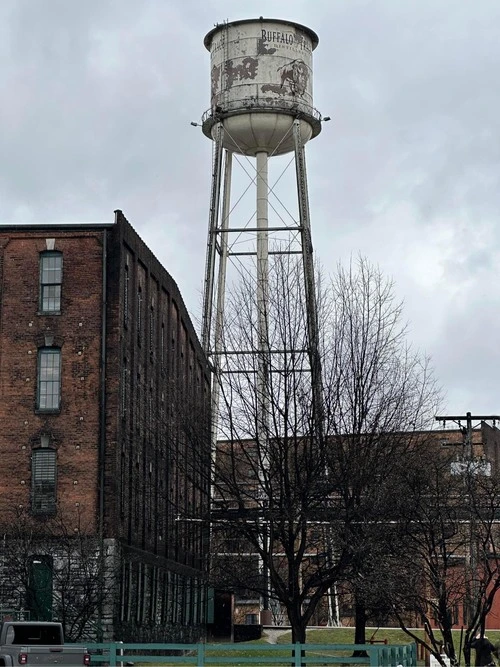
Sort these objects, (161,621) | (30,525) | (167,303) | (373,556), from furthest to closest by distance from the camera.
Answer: (167,303)
(161,621)
(30,525)
(373,556)

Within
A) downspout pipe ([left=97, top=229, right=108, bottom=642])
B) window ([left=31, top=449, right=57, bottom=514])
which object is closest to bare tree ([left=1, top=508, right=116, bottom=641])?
window ([left=31, top=449, right=57, bottom=514])

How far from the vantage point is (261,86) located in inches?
2110

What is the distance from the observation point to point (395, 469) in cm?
3266

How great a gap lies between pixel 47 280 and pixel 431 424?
43.5 ft

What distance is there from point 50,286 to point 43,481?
6.27 m

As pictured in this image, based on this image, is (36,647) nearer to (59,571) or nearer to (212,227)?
(59,571)

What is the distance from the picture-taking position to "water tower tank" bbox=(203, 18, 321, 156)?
175 feet

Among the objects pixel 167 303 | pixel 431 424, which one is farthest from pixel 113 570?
pixel 167 303

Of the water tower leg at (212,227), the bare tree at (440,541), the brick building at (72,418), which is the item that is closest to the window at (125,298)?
the brick building at (72,418)

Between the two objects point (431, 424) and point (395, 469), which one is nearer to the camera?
point (395, 469)

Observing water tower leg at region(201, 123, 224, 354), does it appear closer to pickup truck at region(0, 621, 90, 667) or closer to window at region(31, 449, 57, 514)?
window at region(31, 449, 57, 514)

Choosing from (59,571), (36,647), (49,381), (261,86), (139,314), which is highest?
(261,86)

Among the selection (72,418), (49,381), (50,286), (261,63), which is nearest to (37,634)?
(72,418)

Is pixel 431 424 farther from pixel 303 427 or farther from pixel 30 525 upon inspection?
pixel 30 525
